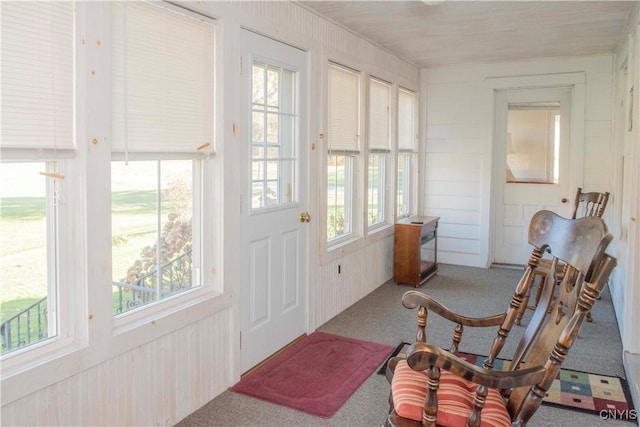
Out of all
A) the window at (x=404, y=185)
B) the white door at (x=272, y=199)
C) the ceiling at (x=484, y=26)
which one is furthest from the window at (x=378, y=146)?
the white door at (x=272, y=199)

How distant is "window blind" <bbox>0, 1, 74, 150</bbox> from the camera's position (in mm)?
1896

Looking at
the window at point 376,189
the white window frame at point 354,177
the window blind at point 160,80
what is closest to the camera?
the window blind at point 160,80

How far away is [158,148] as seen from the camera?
2.56 metres

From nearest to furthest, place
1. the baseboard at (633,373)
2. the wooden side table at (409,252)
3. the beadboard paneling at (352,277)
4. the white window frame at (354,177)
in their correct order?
the baseboard at (633,373)
the beadboard paneling at (352,277)
the white window frame at (354,177)
the wooden side table at (409,252)

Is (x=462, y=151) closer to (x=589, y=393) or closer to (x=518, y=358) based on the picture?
(x=589, y=393)

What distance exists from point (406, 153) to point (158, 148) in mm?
4211

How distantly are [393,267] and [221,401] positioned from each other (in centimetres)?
307

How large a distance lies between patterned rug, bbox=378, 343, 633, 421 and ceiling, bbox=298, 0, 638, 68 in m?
2.55

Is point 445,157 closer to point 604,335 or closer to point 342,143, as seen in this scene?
point 342,143

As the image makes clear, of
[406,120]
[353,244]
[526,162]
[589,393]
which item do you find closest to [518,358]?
[589,393]

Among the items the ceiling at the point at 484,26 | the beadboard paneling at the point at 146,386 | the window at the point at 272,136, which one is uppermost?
the ceiling at the point at 484,26

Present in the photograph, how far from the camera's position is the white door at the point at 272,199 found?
3305 mm

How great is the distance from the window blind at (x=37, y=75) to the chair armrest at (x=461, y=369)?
1.55m

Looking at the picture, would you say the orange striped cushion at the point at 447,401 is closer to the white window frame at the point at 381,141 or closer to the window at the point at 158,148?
the window at the point at 158,148
